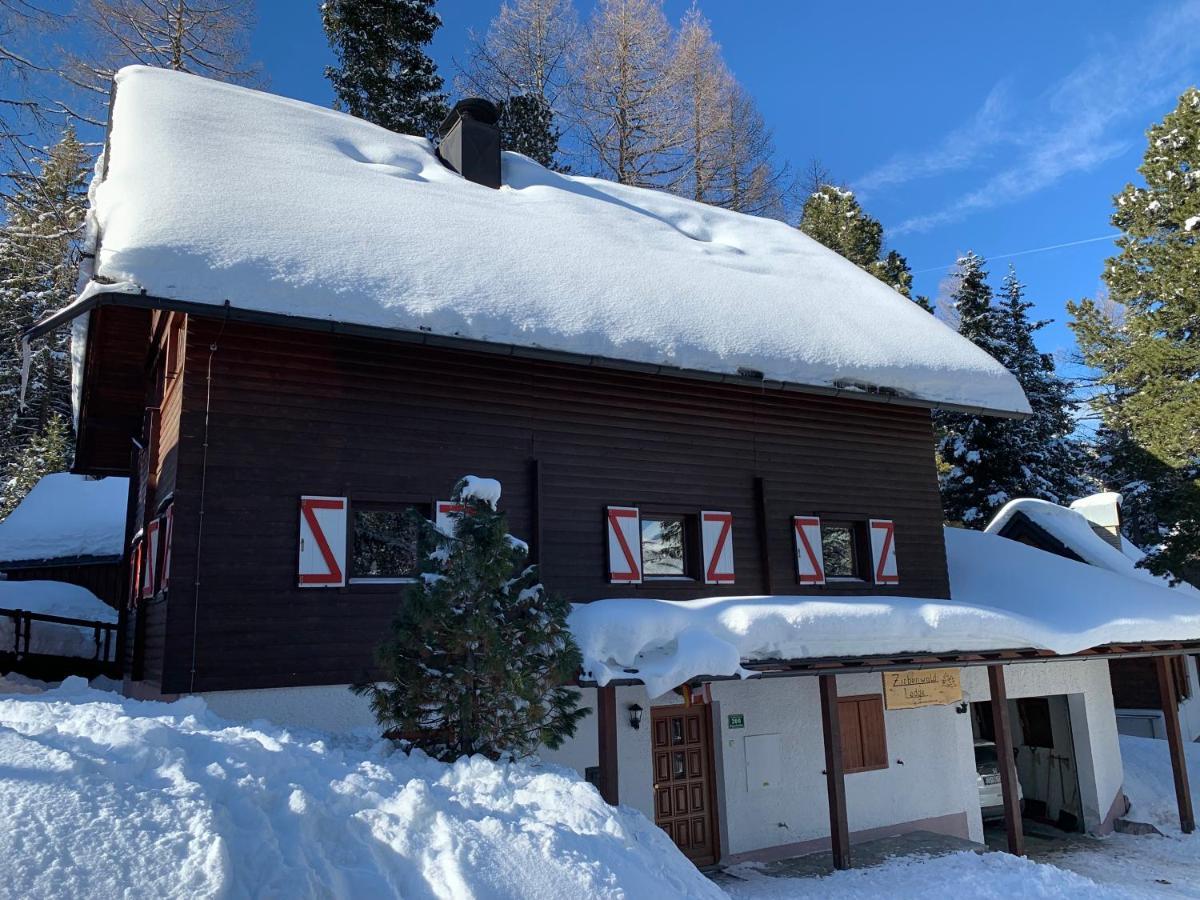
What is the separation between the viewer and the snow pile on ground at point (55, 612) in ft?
48.1

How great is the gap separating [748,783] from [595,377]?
17.8ft

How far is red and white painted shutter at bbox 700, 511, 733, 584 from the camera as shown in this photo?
1143cm

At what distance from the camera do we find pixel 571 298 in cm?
1059

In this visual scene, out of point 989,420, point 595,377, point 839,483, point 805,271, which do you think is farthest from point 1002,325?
point 595,377

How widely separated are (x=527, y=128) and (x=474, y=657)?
20.3m

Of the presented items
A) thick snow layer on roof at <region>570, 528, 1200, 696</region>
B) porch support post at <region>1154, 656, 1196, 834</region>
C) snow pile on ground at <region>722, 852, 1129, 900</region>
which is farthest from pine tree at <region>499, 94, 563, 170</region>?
snow pile on ground at <region>722, 852, 1129, 900</region>

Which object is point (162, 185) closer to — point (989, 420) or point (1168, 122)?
point (1168, 122)

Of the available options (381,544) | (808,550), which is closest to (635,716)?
(808,550)

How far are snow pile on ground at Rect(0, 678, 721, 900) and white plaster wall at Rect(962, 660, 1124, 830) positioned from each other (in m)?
9.64

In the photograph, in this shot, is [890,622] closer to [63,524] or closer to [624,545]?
[624,545]

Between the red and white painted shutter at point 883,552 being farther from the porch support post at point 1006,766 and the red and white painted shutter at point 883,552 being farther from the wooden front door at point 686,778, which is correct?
the wooden front door at point 686,778

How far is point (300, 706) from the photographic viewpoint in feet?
29.0

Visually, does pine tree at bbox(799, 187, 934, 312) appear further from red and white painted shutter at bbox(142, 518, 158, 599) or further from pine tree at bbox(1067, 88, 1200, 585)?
red and white painted shutter at bbox(142, 518, 158, 599)

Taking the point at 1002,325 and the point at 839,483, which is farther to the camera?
the point at 1002,325
